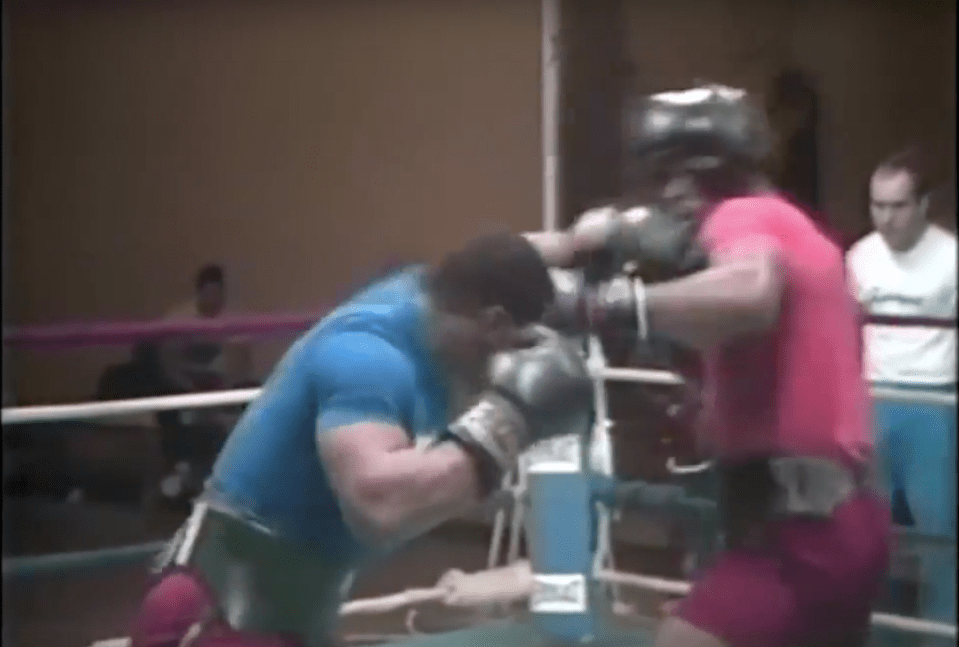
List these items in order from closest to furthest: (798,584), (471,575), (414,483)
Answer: (414,483) < (798,584) < (471,575)

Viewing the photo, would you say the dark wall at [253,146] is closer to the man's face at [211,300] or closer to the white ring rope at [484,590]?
the man's face at [211,300]

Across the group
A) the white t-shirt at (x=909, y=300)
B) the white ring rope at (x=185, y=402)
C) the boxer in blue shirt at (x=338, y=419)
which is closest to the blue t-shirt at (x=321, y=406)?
the boxer in blue shirt at (x=338, y=419)

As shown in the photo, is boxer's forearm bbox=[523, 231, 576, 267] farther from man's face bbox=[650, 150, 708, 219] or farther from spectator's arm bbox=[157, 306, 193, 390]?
spectator's arm bbox=[157, 306, 193, 390]

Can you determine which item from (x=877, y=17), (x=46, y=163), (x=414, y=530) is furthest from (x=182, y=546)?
(x=877, y=17)

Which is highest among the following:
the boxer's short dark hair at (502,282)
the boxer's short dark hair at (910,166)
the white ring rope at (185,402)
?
the boxer's short dark hair at (910,166)

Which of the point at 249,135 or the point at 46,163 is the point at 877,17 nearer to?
the point at 249,135

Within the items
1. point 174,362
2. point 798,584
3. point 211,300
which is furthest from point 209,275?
point 798,584

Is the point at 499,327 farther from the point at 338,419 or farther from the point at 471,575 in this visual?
the point at 471,575
